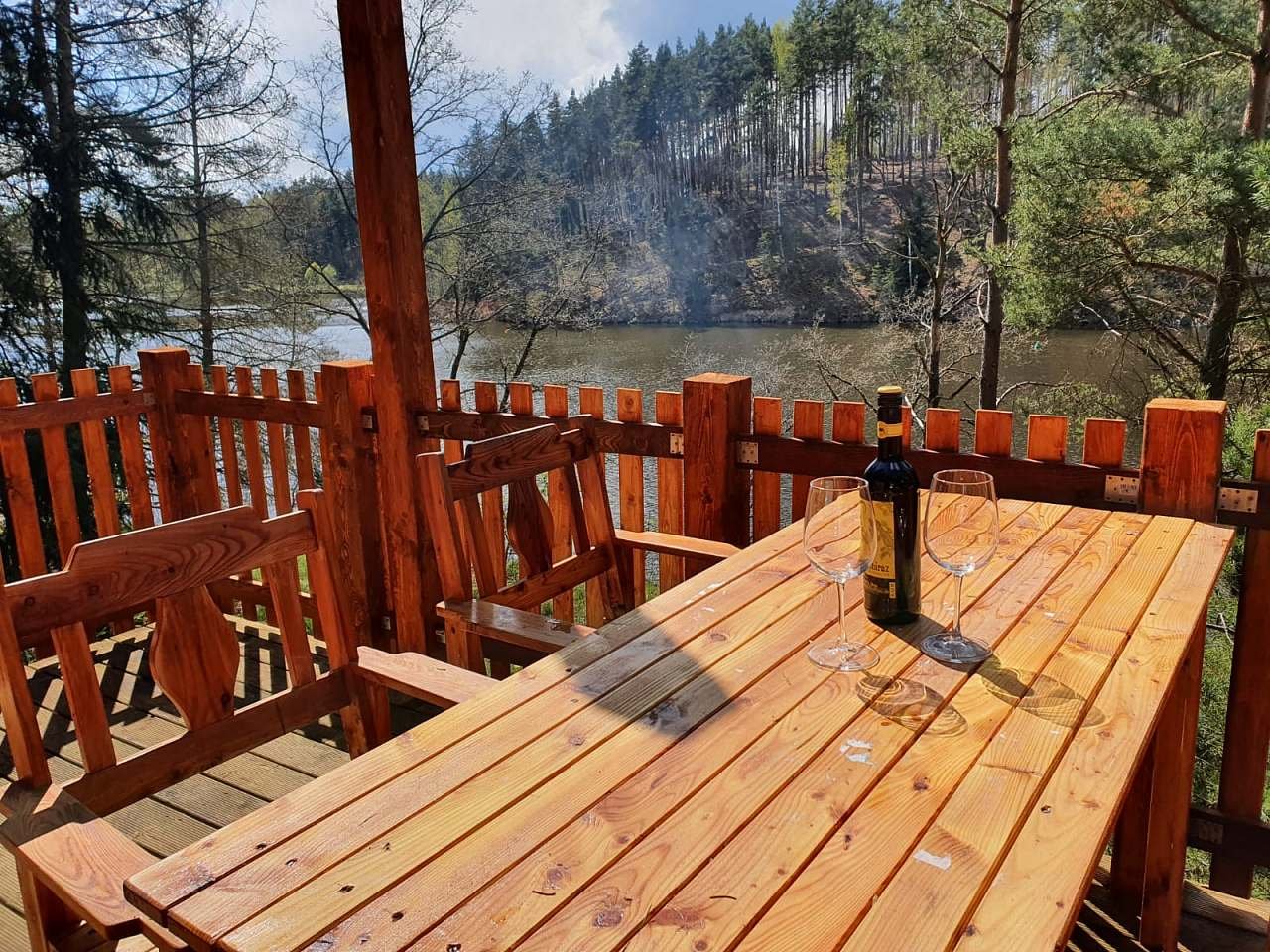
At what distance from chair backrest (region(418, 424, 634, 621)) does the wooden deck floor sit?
0.73m

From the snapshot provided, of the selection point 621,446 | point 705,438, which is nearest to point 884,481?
point 705,438

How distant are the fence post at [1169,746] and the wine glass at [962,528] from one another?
56 cm

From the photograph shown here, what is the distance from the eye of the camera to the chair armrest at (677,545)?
6.46ft

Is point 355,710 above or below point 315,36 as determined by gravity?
below

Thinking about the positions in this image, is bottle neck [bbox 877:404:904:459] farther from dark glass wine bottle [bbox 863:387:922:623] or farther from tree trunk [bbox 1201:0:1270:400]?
tree trunk [bbox 1201:0:1270:400]

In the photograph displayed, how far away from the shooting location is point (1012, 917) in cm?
65

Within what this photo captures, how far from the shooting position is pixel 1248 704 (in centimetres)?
191

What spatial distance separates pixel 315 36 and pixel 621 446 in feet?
27.7

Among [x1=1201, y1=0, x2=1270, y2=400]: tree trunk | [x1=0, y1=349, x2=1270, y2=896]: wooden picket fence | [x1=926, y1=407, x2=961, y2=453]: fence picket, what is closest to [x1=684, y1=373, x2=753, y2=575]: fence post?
[x1=0, y1=349, x2=1270, y2=896]: wooden picket fence

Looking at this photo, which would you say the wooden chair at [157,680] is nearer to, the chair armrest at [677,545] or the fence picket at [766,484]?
the chair armrest at [677,545]

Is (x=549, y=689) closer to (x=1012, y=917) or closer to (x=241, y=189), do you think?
(x=1012, y=917)

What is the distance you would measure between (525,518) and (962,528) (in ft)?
3.80

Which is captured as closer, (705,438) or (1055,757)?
(1055,757)

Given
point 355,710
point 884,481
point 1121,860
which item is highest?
point 884,481
